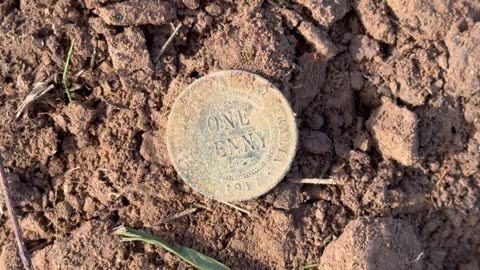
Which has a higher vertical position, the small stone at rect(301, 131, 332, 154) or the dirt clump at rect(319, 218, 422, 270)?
the small stone at rect(301, 131, 332, 154)

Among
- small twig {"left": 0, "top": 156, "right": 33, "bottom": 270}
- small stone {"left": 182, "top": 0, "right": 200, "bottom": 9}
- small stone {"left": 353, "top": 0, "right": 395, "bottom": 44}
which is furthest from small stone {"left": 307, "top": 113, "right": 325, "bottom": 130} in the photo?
small twig {"left": 0, "top": 156, "right": 33, "bottom": 270}

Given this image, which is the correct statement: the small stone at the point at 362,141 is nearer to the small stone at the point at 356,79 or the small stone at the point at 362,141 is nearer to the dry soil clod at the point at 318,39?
the small stone at the point at 356,79

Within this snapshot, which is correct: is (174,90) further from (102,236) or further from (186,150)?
(102,236)

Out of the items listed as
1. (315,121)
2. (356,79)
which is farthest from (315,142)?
(356,79)

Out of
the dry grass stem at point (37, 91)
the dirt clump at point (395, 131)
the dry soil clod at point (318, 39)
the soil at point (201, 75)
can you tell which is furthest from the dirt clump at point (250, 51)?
the dry grass stem at point (37, 91)

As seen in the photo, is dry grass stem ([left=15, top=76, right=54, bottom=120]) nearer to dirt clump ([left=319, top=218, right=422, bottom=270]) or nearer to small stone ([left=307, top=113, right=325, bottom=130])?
small stone ([left=307, top=113, right=325, bottom=130])

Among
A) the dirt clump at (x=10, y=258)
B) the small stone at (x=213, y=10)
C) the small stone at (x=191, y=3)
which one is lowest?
the dirt clump at (x=10, y=258)

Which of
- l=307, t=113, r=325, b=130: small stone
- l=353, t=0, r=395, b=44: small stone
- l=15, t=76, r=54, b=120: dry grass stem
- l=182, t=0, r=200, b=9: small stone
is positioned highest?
l=182, t=0, r=200, b=9: small stone

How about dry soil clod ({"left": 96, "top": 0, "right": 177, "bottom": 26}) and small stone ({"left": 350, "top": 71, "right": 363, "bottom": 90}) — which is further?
small stone ({"left": 350, "top": 71, "right": 363, "bottom": 90})
